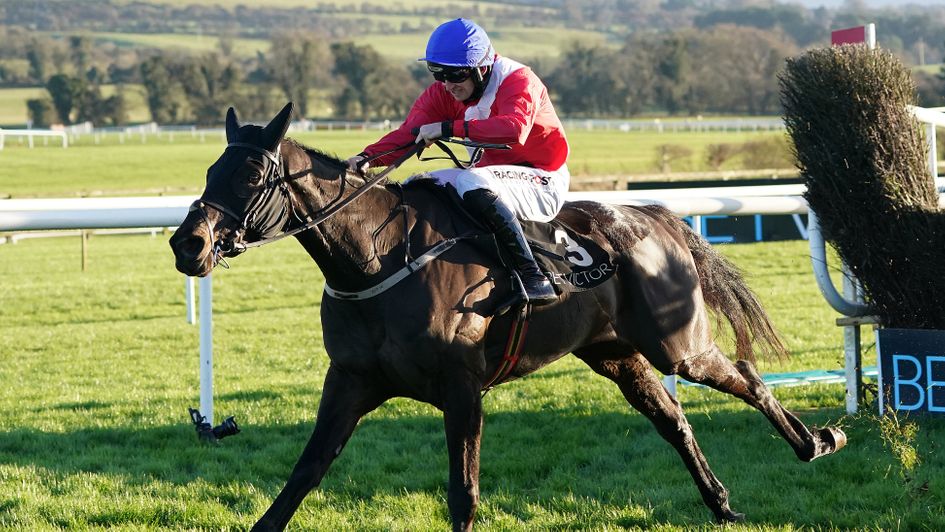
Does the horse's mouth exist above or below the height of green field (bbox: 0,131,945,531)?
above

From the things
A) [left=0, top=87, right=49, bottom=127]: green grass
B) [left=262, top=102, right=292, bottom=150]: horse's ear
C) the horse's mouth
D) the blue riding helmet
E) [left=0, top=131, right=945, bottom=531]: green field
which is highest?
the blue riding helmet

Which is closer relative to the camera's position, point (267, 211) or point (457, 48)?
point (267, 211)

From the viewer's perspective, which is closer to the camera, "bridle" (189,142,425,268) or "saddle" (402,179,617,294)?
"bridle" (189,142,425,268)

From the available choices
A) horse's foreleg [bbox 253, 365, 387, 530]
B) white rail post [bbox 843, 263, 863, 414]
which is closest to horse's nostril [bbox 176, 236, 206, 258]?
horse's foreleg [bbox 253, 365, 387, 530]

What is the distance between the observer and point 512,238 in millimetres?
4035

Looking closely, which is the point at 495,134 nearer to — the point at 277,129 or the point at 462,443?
the point at 277,129

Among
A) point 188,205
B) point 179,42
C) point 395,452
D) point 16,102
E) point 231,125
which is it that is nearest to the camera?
point 231,125

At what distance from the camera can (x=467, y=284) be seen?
3963 millimetres

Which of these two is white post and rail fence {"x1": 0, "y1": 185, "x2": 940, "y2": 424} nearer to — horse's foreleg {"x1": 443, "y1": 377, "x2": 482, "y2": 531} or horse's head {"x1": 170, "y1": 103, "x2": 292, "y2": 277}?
horse's head {"x1": 170, "y1": 103, "x2": 292, "y2": 277}

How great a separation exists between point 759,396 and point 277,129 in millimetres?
2414

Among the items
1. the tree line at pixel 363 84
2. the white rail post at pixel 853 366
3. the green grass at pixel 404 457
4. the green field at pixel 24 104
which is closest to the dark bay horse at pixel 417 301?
the green grass at pixel 404 457

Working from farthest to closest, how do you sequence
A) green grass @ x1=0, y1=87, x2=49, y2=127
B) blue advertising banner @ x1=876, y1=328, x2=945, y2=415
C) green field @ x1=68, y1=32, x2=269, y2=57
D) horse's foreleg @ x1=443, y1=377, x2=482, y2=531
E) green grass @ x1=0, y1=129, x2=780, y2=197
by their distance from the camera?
green field @ x1=68, y1=32, x2=269, y2=57, green grass @ x1=0, y1=87, x2=49, y2=127, green grass @ x1=0, y1=129, x2=780, y2=197, blue advertising banner @ x1=876, y1=328, x2=945, y2=415, horse's foreleg @ x1=443, y1=377, x2=482, y2=531

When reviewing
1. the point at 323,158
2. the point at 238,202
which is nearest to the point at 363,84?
the point at 323,158

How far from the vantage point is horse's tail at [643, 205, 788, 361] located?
4.98 meters
